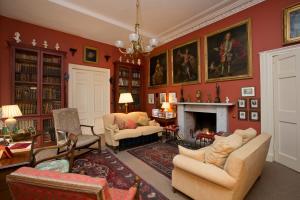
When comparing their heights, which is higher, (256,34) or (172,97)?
(256,34)

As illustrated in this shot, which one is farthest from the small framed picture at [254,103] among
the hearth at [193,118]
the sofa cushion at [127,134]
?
the sofa cushion at [127,134]

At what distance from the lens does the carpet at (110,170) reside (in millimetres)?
2219

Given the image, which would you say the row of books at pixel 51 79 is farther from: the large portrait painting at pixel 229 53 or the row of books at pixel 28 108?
the large portrait painting at pixel 229 53

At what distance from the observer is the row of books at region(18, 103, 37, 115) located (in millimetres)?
3962

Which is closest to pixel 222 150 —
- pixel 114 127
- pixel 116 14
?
pixel 114 127

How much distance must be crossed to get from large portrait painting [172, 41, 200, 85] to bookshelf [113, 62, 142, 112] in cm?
168

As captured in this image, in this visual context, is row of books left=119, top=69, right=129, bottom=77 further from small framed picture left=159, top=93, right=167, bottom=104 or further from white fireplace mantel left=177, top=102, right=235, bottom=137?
white fireplace mantel left=177, top=102, right=235, bottom=137

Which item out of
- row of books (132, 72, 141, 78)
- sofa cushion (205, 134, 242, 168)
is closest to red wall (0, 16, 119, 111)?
row of books (132, 72, 141, 78)

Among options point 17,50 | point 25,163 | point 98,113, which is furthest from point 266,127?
point 17,50

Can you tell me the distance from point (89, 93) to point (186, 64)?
3366 millimetres

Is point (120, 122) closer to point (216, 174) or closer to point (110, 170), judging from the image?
point (110, 170)

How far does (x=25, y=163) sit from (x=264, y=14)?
4.77 metres

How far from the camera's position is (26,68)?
13.2 feet

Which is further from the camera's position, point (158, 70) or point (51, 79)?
point (158, 70)
